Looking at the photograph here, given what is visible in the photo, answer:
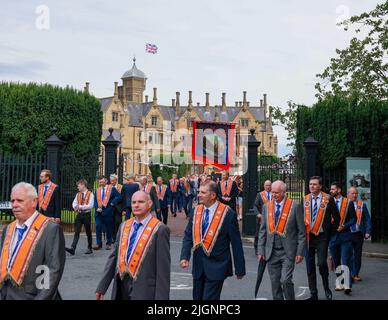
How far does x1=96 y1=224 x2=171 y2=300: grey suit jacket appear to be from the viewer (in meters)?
5.02

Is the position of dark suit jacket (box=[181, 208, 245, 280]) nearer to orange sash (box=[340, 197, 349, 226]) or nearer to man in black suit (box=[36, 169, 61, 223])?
orange sash (box=[340, 197, 349, 226])

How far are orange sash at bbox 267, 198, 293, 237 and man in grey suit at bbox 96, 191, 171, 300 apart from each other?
2653 millimetres

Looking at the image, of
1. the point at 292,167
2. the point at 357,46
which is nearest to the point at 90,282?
the point at 292,167

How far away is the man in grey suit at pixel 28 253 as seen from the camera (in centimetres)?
468

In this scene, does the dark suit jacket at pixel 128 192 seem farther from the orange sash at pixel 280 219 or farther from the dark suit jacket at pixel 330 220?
the orange sash at pixel 280 219

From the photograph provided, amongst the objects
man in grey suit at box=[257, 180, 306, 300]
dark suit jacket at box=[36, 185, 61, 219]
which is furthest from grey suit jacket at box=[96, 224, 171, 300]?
dark suit jacket at box=[36, 185, 61, 219]

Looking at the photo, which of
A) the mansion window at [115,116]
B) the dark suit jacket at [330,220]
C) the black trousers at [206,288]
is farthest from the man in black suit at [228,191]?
the mansion window at [115,116]

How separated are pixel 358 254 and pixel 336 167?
8261 mm
